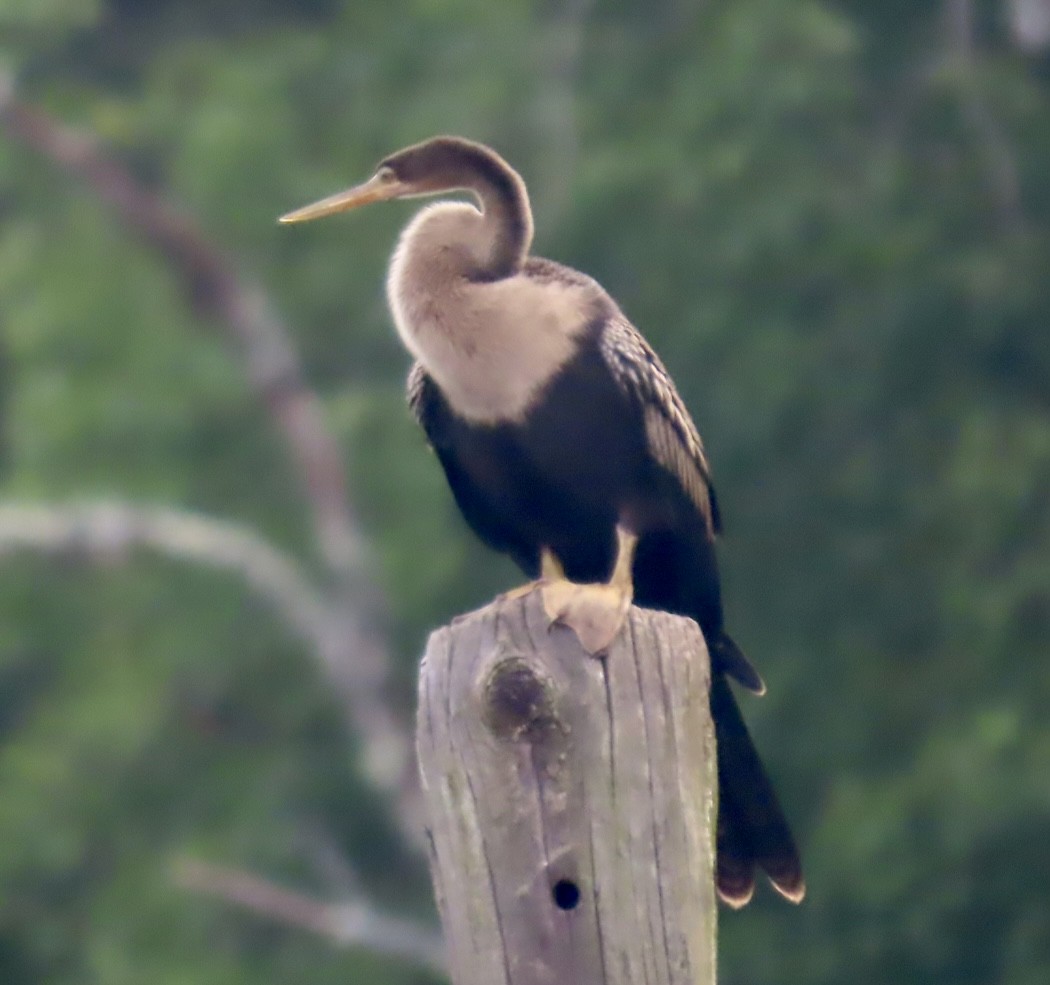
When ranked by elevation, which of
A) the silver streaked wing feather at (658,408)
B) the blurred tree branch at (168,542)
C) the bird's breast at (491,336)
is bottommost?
the blurred tree branch at (168,542)

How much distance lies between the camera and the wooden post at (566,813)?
261 cm

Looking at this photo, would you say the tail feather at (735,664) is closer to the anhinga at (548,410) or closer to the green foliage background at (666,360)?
the anhinga at (548,410)

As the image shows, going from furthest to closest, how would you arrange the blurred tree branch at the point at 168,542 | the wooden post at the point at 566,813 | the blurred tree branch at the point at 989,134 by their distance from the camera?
the blurred tree branch at the point at 989,134 → the blurred tree branch at the point at 168,542 → the wooden post at the point at 566,813

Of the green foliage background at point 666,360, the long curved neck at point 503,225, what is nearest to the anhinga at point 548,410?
the long curved neck at point 503,225

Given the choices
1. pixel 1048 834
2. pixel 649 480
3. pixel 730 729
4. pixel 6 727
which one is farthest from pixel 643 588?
pixel 6 727

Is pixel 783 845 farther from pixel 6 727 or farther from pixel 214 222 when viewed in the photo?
pixel 6 727

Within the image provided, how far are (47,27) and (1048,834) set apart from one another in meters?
5.88

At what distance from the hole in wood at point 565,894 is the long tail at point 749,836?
31.5 inches

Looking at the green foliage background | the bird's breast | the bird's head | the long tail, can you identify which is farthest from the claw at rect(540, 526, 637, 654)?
the green foliage background

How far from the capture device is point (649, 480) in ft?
13.0

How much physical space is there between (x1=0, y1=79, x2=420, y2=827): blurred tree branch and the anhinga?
5520mm

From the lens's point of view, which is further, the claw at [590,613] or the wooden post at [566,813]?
the claw at [590,613]

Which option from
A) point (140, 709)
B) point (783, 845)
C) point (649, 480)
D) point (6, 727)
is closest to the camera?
point (783, 845)

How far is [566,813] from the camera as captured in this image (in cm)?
263
